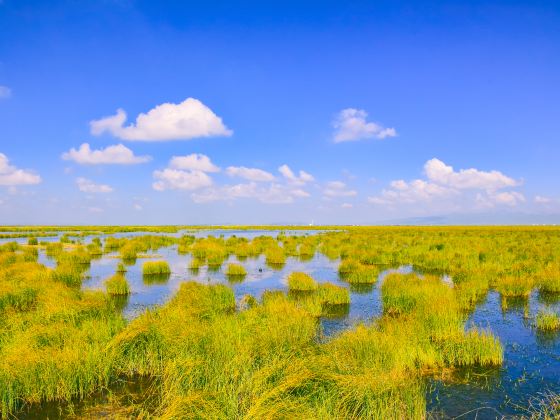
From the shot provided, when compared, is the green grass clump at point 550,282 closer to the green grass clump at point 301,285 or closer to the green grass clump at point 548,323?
the green grass clump at point 548,323

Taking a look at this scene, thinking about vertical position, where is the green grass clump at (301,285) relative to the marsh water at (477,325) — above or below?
above

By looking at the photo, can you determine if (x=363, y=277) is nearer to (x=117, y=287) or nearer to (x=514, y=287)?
(x=514, y=287)

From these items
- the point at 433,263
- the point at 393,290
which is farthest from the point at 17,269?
the point at 433,263

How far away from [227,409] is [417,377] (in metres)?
4.45

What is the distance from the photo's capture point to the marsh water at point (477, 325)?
23.7 feet

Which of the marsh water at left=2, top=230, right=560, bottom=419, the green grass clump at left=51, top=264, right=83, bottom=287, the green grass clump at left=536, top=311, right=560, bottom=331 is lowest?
the marsh water at left=2, top=230, right=560, bottom=419

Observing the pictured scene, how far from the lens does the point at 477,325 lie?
39.8 feet

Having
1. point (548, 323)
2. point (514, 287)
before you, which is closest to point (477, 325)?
point (548, 323)

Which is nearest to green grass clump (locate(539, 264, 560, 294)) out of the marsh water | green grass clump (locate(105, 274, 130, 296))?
the marsh water

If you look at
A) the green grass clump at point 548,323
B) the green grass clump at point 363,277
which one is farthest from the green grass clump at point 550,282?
the green grass clump at point 363,277

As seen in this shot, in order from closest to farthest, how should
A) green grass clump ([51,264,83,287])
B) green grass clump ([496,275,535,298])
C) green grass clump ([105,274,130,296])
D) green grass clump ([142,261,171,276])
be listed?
1. green grass clump ([496,275,535,298])
2. green grass clump ([105,274,130,296])
3. green grass clump ([51,264,83,287])
4. green grass clump ([142,261,171,276])

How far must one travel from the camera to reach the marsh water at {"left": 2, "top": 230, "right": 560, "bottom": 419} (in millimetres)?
7223

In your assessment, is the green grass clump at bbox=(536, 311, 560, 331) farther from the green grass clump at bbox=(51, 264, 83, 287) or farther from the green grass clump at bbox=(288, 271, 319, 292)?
the green grass clump at bbox=(51, 264, 83, 287)

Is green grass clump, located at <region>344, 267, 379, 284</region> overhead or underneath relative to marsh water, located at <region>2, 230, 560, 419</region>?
overhead
